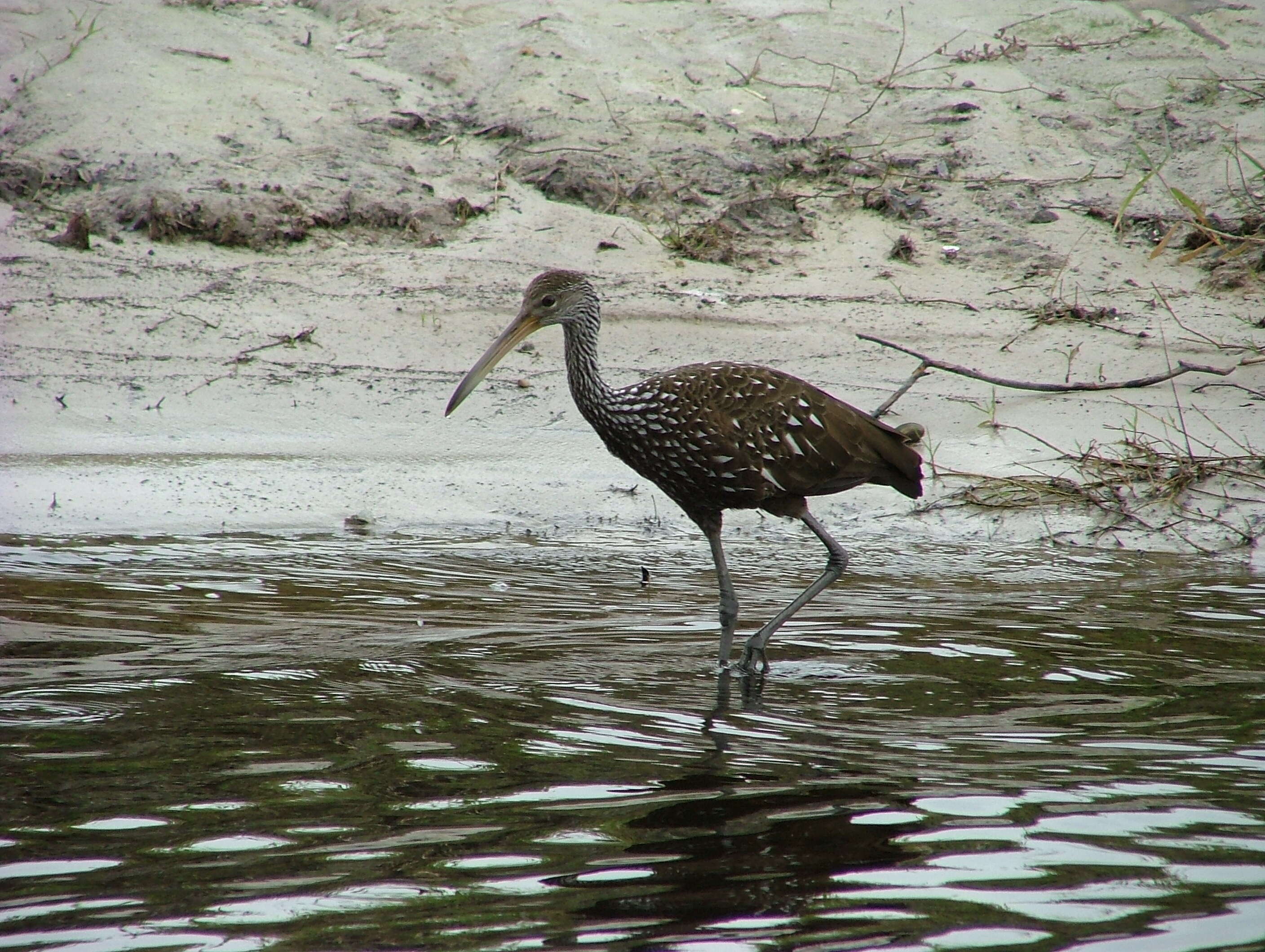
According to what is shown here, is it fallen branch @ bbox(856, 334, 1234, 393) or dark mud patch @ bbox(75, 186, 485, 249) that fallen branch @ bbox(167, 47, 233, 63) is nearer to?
dark mud patch @ bbox(75, 186, 485, 249)

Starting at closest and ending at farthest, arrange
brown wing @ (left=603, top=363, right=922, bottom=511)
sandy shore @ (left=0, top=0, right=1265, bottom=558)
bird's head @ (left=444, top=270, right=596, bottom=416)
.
→ brown wing @ (left=603, top=363, right=922, bottom=511) → bird's head @ (left=444, top=270, right=596, bottom=416) → sandy shore @ (left=0, top=0, right=1265, bottom=558)

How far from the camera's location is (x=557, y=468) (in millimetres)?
6527

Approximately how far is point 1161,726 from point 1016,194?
19.1 feet

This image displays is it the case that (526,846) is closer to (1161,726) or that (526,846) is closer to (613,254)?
(1161,726)

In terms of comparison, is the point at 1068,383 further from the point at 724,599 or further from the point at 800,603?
the point at 724,599

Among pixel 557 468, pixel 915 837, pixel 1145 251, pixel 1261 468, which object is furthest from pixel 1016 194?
pixel 915 837

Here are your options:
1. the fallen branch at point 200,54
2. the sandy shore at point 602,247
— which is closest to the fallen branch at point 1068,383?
the sandy shore at point 602,247

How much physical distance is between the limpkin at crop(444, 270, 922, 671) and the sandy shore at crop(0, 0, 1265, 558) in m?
1.37

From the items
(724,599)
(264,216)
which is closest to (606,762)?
(724,599)

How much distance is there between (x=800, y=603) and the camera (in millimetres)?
4648

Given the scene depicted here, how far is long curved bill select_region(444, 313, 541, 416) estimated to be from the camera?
4801 mm

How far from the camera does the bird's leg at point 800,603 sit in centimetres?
433

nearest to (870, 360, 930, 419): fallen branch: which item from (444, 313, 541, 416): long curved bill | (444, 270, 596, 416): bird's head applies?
(444, 270, 596, 416): bird's head

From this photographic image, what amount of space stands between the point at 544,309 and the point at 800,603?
4.39 ft
